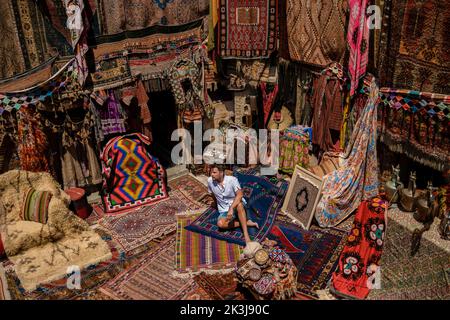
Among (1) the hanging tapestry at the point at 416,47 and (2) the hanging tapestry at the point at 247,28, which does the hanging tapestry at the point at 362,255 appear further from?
(2) the hanging tapestry at the point at 247,28

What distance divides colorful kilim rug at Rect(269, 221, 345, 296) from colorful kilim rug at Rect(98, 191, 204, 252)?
4.93ft

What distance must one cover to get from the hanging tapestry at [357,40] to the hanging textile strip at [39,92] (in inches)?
150

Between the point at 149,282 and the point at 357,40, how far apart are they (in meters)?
4.05

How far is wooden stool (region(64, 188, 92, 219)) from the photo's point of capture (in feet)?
20.6

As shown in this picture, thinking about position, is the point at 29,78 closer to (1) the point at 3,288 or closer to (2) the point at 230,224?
(1) the point at 3,288

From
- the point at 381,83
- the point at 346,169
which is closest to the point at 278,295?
the point at 346,169

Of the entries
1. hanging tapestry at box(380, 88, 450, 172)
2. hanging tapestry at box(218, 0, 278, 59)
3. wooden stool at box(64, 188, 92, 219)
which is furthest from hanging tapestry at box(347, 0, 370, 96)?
wooden stool at box(64, 188, 92, 219)

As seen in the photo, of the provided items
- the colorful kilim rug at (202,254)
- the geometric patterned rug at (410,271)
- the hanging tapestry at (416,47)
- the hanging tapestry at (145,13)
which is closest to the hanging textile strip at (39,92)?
the hanging tapestry at (145,13)

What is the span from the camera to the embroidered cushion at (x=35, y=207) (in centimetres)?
548

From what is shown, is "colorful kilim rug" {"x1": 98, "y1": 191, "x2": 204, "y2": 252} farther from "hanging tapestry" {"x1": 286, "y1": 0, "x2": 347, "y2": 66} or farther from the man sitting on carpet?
"hanging tapestry" {"x1": 286, "y1": 0, "x2": 347, "y2": 66}

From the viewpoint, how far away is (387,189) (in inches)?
235

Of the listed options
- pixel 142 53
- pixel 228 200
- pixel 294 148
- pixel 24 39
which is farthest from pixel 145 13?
pixel 294 148

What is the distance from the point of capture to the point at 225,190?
18.6ft

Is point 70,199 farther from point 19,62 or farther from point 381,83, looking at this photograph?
point 381,83
